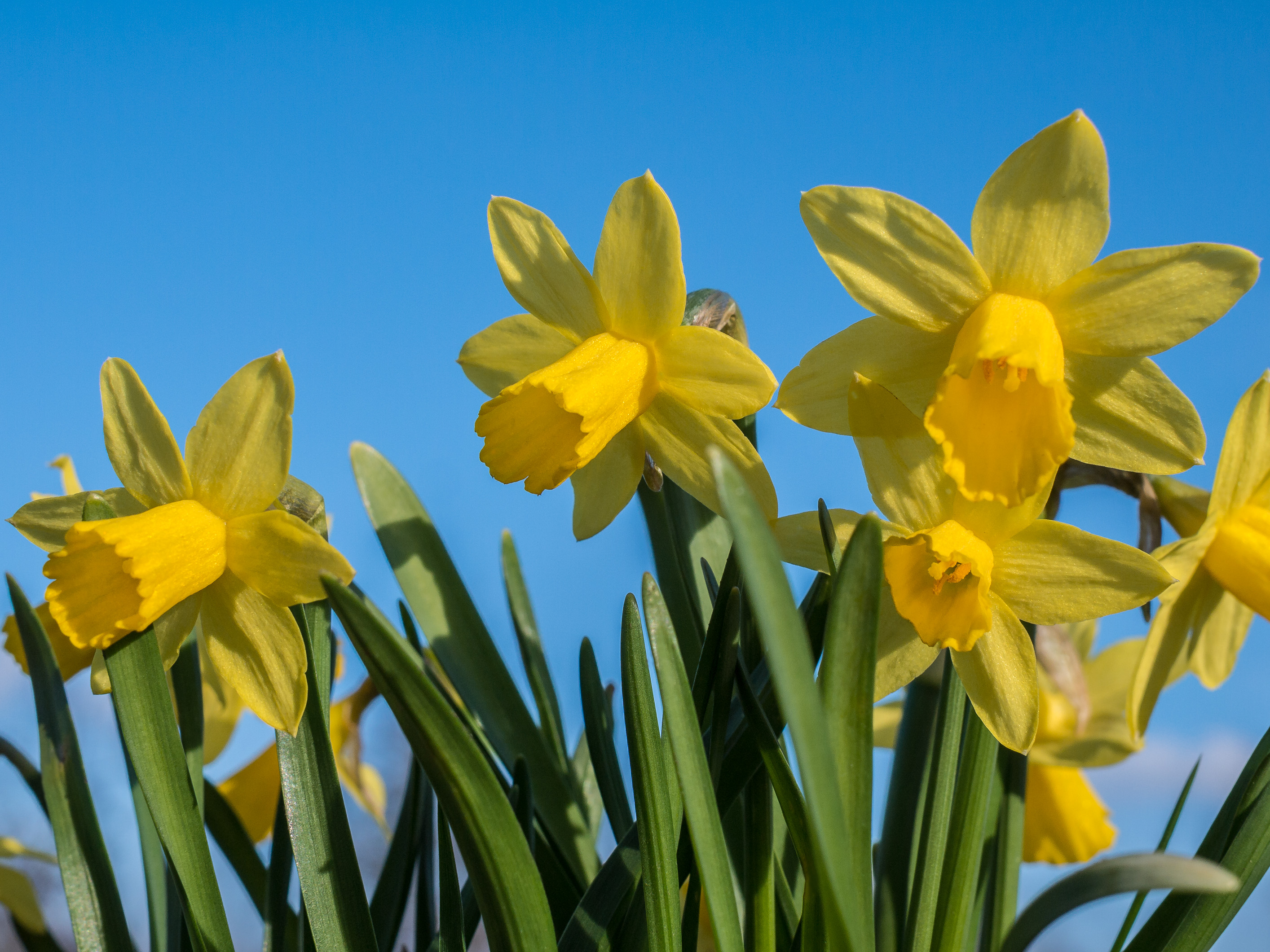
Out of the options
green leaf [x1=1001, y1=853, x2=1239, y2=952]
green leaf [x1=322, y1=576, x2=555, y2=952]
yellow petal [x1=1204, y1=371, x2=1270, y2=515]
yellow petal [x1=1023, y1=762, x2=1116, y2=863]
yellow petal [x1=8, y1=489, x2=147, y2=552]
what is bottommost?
yellow petal [x1=1023, y1=762, x2=1116, y2=863]

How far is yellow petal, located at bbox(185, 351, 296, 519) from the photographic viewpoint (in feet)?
2.71

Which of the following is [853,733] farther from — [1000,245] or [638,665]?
[1000,245]

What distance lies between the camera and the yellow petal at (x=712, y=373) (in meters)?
0.82

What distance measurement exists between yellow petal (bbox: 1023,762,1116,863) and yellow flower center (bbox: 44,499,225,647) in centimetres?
122

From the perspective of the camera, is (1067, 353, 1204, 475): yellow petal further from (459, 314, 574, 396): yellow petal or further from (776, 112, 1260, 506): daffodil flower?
(459, 314, 574, 396): yellow petal

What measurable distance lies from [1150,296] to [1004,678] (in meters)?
0.36

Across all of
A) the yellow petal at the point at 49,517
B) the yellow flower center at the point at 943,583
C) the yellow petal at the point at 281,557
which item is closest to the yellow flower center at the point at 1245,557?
the yellow flower center at the point at 943,583

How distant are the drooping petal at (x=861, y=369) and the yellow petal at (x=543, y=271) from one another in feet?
0.72

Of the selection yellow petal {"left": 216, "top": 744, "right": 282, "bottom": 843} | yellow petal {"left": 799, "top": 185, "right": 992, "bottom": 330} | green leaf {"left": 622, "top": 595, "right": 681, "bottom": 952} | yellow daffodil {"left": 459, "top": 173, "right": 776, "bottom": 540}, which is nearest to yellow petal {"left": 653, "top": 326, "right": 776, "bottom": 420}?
yellow daffodil {"left": 459, "top": 173, "right": 776, "bottom": 540}

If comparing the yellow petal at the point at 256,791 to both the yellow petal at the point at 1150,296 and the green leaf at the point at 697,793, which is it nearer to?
the green leaf at the point at 697,793

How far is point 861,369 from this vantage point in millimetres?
811

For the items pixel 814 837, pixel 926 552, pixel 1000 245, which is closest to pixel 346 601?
pixel 814 837

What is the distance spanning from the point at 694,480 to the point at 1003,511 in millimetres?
293

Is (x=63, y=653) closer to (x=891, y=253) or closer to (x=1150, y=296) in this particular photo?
(x=891, y=253)
